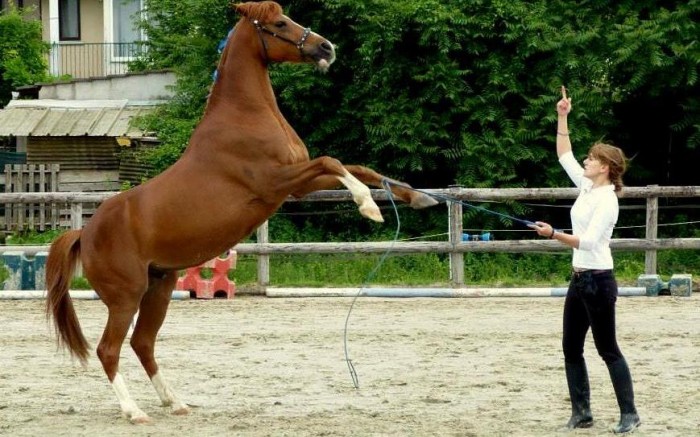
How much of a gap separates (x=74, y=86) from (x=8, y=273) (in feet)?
33.6

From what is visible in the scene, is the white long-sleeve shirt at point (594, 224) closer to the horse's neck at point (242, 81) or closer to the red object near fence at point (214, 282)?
the horse's neck at point (242, 81)

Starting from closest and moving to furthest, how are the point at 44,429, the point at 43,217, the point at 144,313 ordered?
the point at 44,429 < the point at 144,313 < the point at 43,217

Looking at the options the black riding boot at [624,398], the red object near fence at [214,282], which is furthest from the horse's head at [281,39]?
the red object near fence at [214,282]

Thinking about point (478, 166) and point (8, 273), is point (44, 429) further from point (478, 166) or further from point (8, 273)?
point (478, 166)

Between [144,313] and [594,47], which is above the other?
[594,47]

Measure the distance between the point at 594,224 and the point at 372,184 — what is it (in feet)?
4.59

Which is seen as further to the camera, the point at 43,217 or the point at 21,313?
the point at 43,217

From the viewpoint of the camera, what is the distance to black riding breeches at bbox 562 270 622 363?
22.0 feet

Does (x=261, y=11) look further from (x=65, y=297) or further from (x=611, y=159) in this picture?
(x=611, y=159)

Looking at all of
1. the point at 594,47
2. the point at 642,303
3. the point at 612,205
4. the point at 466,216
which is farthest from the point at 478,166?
the point at 612,205

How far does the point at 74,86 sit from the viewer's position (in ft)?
78.6

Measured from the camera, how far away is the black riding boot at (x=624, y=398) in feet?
22.4

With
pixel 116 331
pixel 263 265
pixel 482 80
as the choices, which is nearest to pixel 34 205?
pixel 263 265

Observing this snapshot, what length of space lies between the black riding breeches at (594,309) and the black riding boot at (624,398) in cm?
7
